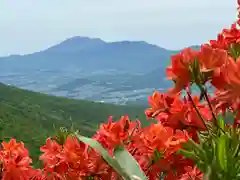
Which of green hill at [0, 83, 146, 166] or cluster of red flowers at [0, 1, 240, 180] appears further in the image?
green hill at [0, 83, 146, 166]

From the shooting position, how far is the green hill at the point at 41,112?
69875 mm

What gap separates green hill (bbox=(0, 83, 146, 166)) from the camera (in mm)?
69875

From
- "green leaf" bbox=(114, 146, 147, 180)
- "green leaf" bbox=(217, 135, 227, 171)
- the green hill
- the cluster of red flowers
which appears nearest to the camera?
"green leaf" bbox=(217, 135, 227, 171)

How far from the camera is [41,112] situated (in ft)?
325

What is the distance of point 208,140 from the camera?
141 cm

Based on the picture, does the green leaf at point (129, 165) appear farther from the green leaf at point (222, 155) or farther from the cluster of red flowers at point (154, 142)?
the green leaf at point (222, 155)

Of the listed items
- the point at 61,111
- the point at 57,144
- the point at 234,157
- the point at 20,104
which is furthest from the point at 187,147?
the point at 61,111

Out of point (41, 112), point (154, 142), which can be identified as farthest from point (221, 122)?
point (41, 112)

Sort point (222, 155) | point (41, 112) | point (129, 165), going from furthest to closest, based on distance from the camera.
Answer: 1. point (41, 112)
2. point (129, 165)
3. point (222, 155)

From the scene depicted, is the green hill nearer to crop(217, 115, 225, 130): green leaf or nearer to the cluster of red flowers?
the cluster of red flowers

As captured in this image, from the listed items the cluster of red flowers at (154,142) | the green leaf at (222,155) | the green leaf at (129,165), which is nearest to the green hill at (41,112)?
the cluster of red flowers at (154,142)

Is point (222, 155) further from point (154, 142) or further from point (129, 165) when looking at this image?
point (154, 142)

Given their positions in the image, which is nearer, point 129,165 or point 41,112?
point 129,165

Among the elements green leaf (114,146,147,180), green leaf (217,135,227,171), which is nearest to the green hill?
green leaf (114,146,147,180)
